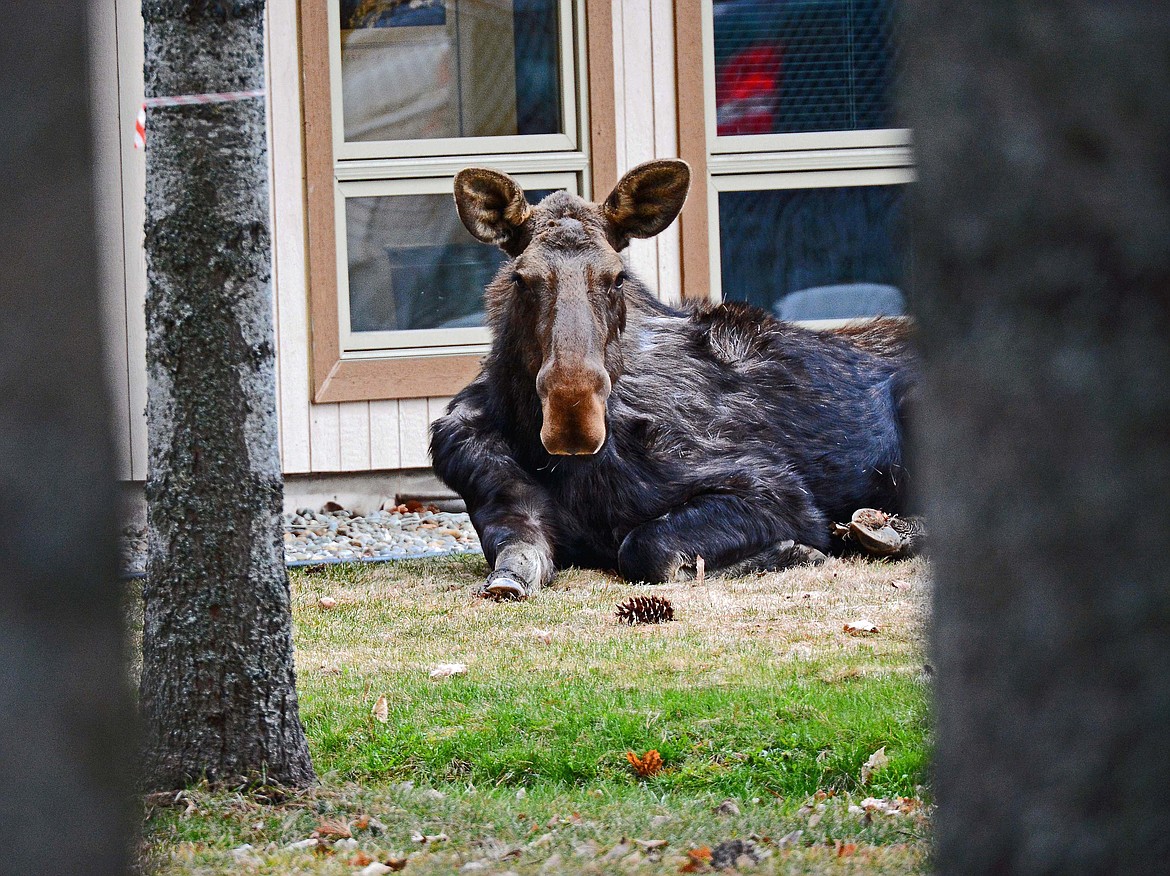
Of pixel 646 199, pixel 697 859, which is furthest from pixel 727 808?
pixel 646 199

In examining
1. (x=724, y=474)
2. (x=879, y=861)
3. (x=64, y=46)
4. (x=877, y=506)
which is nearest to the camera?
(x=64, y=46)

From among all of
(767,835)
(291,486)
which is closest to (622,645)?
(767,835)

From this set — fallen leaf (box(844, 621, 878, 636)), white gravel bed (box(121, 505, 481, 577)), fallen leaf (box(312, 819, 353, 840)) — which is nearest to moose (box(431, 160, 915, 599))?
white gravel bed (box(121, 505, 481, 577))

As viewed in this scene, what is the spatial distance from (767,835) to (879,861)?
0.33m

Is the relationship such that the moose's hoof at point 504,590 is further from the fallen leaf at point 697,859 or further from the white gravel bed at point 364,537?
the fallen leaf at point 697,859

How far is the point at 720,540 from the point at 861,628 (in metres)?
1.61

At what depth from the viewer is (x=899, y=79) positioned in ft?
4.60

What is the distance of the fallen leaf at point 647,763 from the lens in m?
3.45

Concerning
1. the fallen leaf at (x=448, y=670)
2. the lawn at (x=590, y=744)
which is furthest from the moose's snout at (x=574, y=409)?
the fallen leaf at (x=448, y=670)

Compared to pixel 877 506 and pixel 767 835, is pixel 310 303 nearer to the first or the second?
pixel 877 506

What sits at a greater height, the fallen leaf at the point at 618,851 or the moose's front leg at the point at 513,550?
Answer: the moose's front leg at the point at 513,550

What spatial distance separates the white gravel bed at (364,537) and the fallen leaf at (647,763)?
3861 mm

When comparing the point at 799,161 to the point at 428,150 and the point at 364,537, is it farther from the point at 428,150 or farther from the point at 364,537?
the point at 364,537

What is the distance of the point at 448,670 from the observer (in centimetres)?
445
